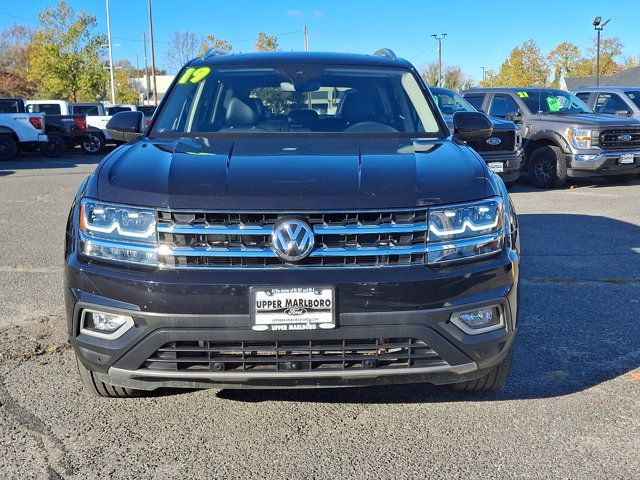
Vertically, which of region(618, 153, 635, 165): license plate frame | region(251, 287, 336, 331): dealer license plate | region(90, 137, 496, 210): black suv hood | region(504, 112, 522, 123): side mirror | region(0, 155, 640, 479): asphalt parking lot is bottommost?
region(0, 155, 640, 479): asphalt parking lot

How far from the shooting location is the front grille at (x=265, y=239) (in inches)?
110

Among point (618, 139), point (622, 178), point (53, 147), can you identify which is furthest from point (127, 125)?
point (53, 147)

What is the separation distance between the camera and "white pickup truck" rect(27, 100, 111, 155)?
21703mm

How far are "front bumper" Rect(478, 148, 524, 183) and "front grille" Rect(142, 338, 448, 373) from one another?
8498 millimetres

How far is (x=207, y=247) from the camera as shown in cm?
279

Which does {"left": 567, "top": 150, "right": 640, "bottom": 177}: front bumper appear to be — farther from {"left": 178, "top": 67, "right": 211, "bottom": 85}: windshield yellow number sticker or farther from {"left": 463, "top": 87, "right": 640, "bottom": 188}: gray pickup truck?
{"left": 178, "top": 67, "right": 211, "bottom": 85}: windshield yellow number sticker

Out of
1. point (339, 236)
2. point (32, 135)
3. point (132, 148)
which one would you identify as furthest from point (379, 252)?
point (32, 135)

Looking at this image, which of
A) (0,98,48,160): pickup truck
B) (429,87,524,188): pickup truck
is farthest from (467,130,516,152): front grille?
(0,98,48,160): pickup truck

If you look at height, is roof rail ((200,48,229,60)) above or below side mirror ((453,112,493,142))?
above

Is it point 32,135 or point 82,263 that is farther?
point 32,135

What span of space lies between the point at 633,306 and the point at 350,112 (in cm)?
264

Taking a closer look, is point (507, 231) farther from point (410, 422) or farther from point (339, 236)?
point (410, 422)

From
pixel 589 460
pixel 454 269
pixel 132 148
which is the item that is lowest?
pixel 589 460

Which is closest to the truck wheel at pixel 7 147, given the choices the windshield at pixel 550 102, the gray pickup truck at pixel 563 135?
the gray pickup truck at pixel 563 135
